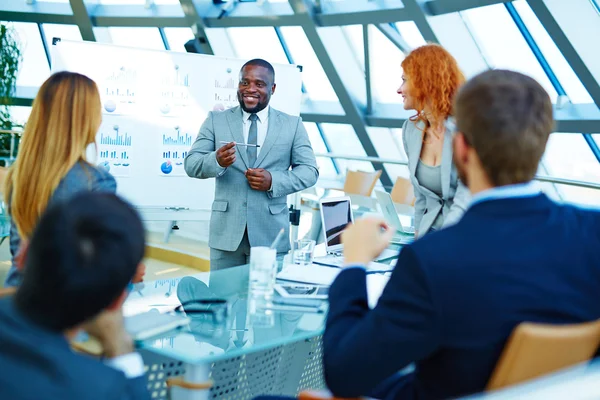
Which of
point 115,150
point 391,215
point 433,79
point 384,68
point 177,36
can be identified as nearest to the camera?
point 433,79

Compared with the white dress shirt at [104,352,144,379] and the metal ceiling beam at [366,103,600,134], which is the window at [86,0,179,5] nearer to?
the metal ceiling beam at [366,103,600,134]

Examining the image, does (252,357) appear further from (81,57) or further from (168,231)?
(168,231)

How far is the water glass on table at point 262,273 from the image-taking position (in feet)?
8.00

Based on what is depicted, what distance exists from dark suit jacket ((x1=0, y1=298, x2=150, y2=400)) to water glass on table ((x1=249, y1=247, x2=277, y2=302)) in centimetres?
138

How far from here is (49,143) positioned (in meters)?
2.14

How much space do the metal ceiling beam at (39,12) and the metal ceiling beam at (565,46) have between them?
828 cm

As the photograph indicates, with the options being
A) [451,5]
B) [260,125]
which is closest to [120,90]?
[260,125]

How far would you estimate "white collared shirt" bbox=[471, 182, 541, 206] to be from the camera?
1.40m

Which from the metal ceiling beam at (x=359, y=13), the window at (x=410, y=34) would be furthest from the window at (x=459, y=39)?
the window at (x=410, y=34)

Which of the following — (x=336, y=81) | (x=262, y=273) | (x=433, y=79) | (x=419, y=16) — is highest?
(x=419, y=16)

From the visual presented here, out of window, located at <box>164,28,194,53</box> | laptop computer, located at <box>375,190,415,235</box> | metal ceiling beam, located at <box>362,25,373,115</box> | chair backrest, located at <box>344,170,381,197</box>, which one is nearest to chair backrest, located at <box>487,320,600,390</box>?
laptop computer, located at <box>375,190,415,235</box>

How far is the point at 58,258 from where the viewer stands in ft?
3.38

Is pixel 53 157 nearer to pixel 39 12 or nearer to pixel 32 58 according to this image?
pixel 39 12

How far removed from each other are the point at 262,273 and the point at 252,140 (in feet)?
4.00
